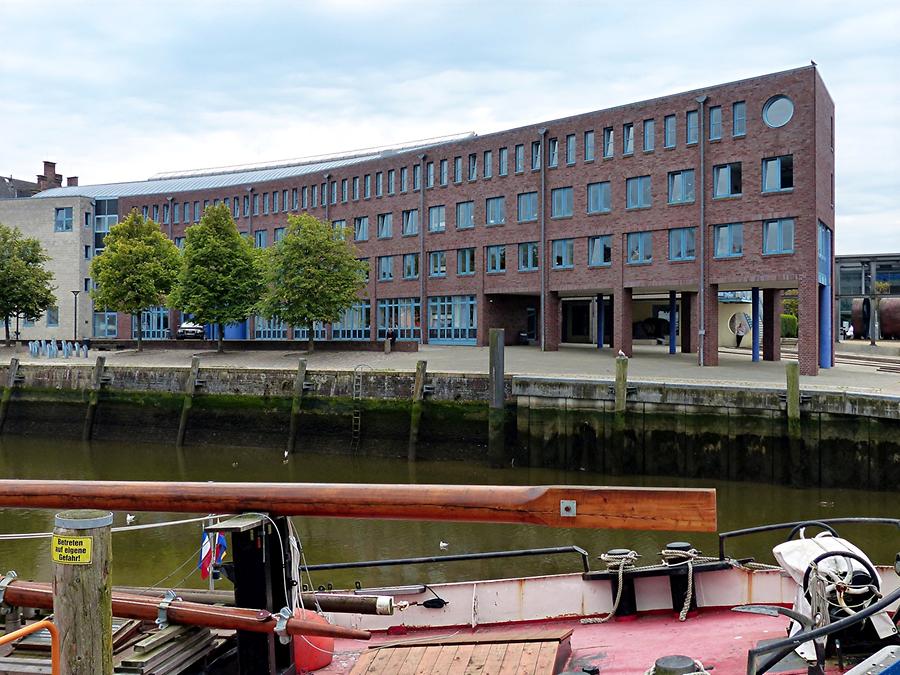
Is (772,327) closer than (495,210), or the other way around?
(772,327)

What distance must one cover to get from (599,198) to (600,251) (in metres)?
Answer: 2.51

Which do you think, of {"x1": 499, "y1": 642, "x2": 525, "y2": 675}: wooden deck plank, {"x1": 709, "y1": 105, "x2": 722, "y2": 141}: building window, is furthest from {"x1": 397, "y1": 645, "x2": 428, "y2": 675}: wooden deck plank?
{"x1": 709, "y1": 105, "x2": 722, "y2": 141}: building window

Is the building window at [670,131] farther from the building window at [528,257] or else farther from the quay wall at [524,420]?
the quay wall at [524,420]

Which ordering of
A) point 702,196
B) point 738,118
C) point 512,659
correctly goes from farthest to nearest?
point 702,196, point 738,118, point 512,659

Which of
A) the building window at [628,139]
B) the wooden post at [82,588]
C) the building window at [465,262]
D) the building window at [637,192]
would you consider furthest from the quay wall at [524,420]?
the wooden post at [82,588]

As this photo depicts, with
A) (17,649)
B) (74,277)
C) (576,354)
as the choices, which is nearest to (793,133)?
(576,354)

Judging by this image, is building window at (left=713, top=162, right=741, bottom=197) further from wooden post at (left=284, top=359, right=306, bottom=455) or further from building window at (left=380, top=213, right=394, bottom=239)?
building window at (left=380, top=213, right=394, bottom=239)

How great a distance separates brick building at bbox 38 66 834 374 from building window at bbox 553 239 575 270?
75mm

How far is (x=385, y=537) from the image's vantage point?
16.5 meters

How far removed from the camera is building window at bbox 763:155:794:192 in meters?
31.6

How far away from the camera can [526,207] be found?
140ft

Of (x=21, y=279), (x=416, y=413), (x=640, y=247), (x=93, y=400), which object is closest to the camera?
(x=416, y=413)

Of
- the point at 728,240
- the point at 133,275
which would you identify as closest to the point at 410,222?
the point at 133,275

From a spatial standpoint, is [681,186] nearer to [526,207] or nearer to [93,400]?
[526,207]
